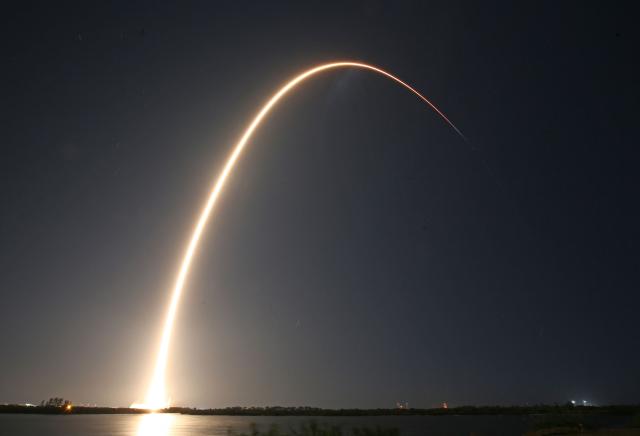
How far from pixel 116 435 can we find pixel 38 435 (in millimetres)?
11644

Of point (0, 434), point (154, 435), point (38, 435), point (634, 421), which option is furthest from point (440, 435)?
point (0, 434)

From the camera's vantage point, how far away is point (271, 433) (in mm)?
17172

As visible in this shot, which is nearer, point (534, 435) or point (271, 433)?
point (271, 433)

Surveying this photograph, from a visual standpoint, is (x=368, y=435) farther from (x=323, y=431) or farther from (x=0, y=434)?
(x=0, y=434)

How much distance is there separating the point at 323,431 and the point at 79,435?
63193 mm

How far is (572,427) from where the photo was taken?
36.9 meters

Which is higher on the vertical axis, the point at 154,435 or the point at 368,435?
the point at 154,435

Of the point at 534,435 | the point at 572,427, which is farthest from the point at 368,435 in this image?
the point at 572,427

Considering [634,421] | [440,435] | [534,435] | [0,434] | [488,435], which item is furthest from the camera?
[0,434]

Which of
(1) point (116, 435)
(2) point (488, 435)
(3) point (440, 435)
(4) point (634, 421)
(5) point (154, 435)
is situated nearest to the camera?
(4) point (634, 421)

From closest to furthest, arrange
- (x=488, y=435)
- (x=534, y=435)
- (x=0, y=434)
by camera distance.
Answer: (x=534, y=435), (x=488, y=435), (x=0, y=434)

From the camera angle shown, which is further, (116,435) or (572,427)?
(116,435)

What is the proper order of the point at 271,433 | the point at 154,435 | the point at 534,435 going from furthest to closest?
1. the point at 154,435
2. the point at 534,435
3. the point at 271,433

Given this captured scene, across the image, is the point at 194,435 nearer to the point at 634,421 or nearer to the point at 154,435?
the point at 154,435
